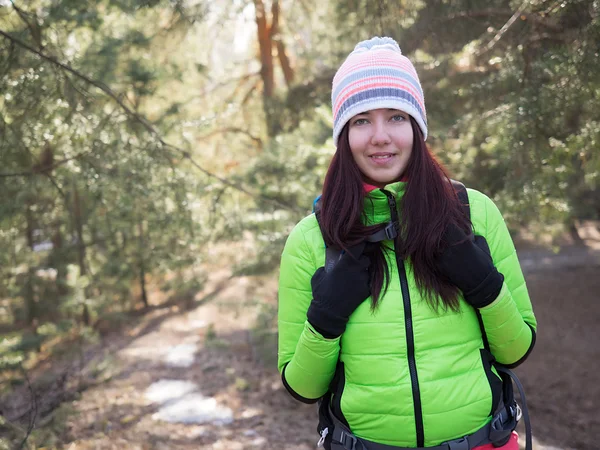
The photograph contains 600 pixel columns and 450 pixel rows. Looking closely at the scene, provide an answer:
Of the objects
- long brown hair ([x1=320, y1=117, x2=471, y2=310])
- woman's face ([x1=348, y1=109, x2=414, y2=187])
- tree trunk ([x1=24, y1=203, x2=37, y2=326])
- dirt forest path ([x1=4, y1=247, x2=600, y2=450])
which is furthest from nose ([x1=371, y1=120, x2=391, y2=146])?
tree trunk ([x1=24, y1=203, x2=37, y2=326])

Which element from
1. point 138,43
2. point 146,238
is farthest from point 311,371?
point 138,43

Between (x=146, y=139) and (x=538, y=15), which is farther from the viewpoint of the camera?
(x=146, y=139)

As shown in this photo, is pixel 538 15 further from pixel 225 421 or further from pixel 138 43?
pixel 138 43

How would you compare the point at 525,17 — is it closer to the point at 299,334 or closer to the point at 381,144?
the point at 381,144

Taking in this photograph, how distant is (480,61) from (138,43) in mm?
5675

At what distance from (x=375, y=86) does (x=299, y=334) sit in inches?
38.0

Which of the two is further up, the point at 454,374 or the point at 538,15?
the point at 538,15

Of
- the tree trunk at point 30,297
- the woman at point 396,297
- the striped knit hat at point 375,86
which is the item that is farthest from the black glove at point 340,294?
the tree trunk at point 30,297

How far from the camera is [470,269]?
72.1 inches

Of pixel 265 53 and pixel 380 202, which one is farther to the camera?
pixel 265 53

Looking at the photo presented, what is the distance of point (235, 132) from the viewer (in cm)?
1212

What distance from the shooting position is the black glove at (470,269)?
1825 mm

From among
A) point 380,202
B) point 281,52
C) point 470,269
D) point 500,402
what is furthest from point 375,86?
point 281,52

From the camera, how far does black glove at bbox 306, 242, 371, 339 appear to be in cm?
182
